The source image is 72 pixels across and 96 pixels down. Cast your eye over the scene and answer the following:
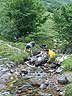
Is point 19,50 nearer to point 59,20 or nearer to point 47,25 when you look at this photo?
point 59,20

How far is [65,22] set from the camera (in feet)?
101

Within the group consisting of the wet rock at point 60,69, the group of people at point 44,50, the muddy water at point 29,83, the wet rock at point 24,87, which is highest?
the wet rock at point 24,87

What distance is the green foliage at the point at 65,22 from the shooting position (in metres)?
30.5

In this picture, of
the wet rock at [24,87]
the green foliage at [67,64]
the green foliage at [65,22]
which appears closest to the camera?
the wet rock at [24,87]

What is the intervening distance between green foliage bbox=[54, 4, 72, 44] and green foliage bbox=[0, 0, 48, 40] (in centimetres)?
364

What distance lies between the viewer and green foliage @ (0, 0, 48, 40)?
111ft

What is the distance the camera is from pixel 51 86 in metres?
20.2

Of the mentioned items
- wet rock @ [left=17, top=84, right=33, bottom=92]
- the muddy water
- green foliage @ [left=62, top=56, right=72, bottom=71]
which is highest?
wet rock @ [left=17, top=84, right=33, bottom=92]

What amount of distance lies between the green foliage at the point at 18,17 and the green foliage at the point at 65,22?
11.9 feet

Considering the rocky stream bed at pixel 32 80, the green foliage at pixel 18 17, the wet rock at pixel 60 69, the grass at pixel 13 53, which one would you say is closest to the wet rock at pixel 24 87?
the rocky stream bed at pixel 32 80

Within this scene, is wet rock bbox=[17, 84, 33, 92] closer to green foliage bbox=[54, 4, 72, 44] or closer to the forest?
the forest

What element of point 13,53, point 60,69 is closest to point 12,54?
point 13,53

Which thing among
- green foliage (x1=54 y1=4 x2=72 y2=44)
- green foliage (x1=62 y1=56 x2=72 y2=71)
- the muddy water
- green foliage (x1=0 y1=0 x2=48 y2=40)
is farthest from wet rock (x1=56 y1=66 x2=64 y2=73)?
green foliage (x1=0 y1=0 x2=48 y2=40)

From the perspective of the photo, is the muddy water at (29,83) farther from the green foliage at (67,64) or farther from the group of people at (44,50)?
the group of people at (44,50)
